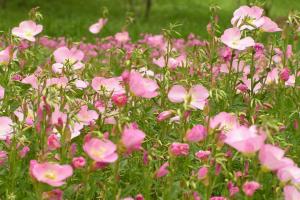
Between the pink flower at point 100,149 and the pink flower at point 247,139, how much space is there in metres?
0.40

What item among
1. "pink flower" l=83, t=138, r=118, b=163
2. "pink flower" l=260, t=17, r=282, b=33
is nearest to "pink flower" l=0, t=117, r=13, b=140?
Answer: "pink flower" l=83, t=138, r=118, b=163

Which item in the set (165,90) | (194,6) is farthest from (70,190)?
(194,6)

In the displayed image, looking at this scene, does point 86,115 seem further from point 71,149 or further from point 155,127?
point 155,127

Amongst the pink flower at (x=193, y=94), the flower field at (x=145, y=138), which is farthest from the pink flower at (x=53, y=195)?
the pink flower at (x=193, y=94)

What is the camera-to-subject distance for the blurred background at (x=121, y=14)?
1431cm

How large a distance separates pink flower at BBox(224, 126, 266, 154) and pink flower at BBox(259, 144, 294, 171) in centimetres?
2

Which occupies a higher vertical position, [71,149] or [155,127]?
[71,149]

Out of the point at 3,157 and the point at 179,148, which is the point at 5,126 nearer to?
the point at 3,157

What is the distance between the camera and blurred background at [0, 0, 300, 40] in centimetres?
1431

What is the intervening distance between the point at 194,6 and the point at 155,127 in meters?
23.3

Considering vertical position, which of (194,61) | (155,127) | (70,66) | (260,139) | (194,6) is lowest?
(194,6)

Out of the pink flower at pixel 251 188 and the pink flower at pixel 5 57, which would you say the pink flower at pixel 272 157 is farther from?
the pink flower at pixel 5 57

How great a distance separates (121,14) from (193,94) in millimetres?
19040

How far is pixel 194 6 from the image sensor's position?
26516 millimetres
